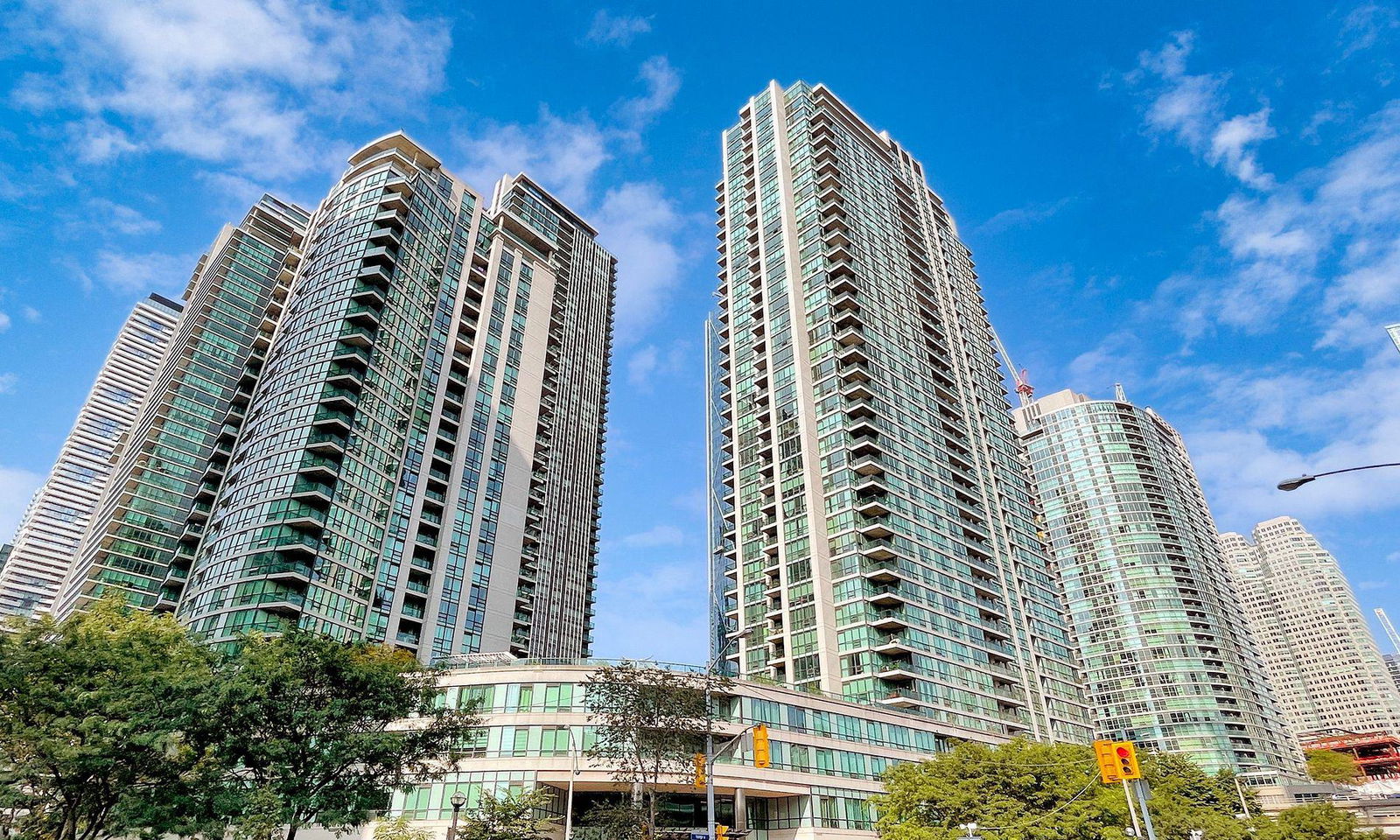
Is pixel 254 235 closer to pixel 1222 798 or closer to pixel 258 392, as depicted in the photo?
pixel 258 392

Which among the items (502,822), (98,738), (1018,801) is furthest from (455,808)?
(1018,801)

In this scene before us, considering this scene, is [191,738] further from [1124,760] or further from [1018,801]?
[1018,801]

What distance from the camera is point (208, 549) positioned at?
8038cm

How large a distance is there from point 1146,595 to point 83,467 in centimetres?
20149

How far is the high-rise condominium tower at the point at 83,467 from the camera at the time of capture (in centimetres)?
14962

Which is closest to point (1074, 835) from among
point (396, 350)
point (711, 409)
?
point (396, 350)

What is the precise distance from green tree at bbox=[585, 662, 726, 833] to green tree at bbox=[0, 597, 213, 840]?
2012 centimetres

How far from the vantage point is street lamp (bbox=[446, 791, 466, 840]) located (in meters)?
45.6

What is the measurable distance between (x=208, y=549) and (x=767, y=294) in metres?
66.8

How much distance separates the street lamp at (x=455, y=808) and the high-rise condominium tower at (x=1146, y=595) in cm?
10223

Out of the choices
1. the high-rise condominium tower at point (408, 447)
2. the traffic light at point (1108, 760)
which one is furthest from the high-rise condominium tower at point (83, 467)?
the traffic light at point (1108, 760)

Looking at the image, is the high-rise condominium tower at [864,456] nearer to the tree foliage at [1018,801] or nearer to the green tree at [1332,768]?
the tree foliage at [1018,801]

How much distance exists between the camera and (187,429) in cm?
9694

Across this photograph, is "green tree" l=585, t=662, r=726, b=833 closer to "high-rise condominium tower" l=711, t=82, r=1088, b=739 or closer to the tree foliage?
the tree foliage
